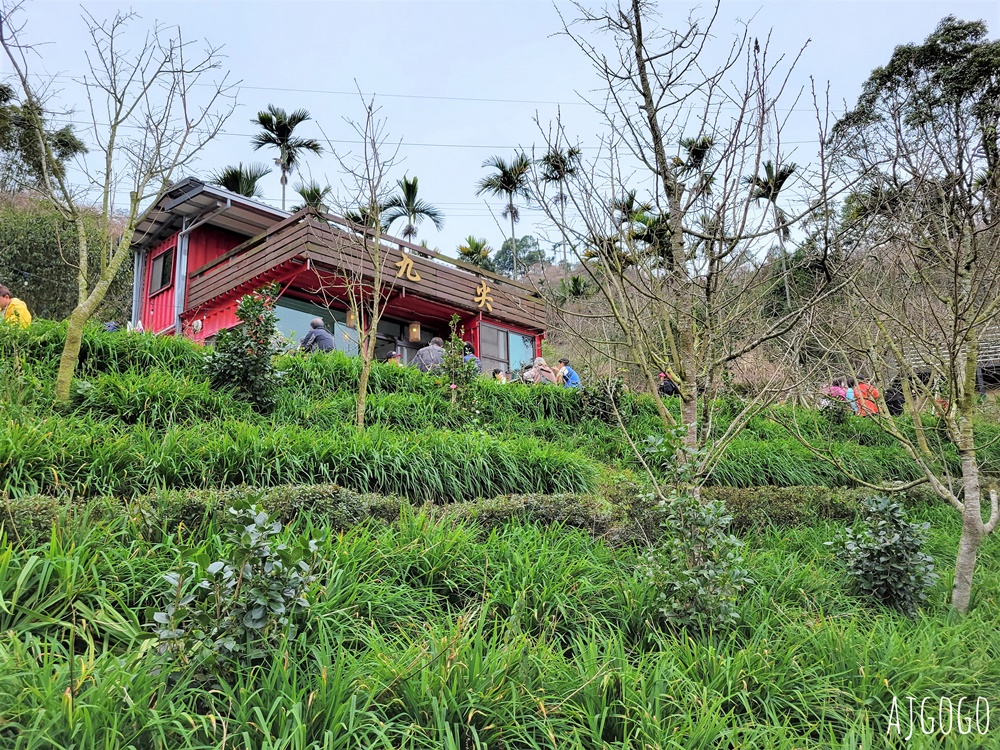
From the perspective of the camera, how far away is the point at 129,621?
264 cm

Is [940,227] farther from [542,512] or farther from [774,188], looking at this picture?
[542,512]

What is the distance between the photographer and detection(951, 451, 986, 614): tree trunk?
3.81 m

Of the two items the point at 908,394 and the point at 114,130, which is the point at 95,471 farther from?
the point at 908,394

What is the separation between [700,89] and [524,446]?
11.7 feet

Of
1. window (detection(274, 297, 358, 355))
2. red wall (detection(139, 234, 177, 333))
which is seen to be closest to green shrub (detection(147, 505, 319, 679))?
window (detection(274, 297, 358, 355))

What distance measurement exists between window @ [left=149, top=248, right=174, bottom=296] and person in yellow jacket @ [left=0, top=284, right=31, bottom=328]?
8.40m

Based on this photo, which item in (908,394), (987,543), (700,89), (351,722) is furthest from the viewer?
(987,543)

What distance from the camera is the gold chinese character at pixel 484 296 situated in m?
15.2

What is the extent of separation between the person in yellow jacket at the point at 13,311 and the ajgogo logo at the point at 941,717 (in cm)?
765

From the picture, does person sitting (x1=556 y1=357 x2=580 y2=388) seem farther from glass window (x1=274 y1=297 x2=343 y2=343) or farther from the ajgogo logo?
the ajgogo logo

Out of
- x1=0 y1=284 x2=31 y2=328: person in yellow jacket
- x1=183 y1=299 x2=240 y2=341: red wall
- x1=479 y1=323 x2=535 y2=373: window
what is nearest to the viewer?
x1=0 y1=284 x2=31 y2=328: person in yellow jacket

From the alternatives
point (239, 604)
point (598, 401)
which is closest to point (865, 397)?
point (598, 401)

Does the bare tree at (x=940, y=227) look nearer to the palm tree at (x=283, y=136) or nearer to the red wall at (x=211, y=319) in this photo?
the red wall at (x=211, y=319)

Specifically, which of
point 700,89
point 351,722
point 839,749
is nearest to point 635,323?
point 700,89
